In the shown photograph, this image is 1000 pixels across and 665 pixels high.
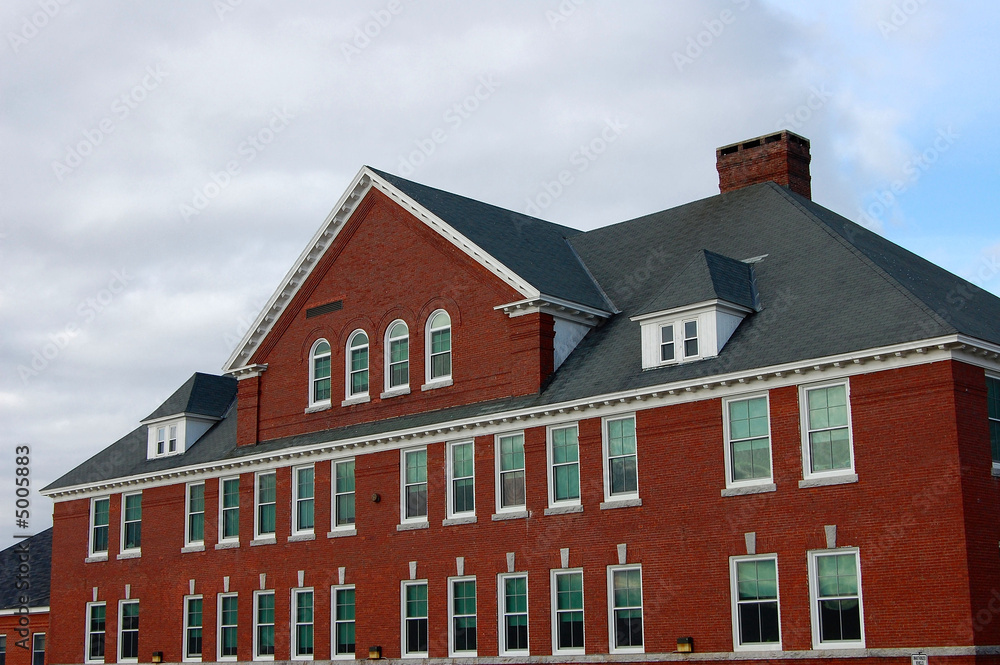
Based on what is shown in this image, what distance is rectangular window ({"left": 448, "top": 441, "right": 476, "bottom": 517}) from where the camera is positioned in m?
31.3

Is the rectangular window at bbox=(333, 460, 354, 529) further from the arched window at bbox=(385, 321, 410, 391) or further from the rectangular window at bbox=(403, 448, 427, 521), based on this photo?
the arched window at bbox=(385, 321, 410, 391)

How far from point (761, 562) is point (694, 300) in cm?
600

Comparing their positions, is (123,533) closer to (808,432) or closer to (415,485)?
(415,485)

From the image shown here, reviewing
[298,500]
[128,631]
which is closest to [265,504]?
[298,500]

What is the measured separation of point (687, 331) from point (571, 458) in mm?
4145

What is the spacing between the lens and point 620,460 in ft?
92.5

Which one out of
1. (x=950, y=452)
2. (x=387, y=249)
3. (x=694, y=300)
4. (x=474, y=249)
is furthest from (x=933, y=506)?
(x=387, y=249)

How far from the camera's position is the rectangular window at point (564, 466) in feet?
95.5

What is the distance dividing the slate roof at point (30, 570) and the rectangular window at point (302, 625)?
16.4m

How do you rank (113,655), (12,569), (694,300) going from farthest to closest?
(12,569)
(113,655)
(694,300)

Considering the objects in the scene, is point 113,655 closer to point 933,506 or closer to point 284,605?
point 284,605

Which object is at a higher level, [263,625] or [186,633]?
[263,625]

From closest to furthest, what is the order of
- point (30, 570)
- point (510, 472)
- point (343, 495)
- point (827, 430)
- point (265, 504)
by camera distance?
point (827, 430)
point (510, 472)
point (343, 495)
point (265, 504)
point (30, 570)

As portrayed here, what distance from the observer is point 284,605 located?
34969 mm
